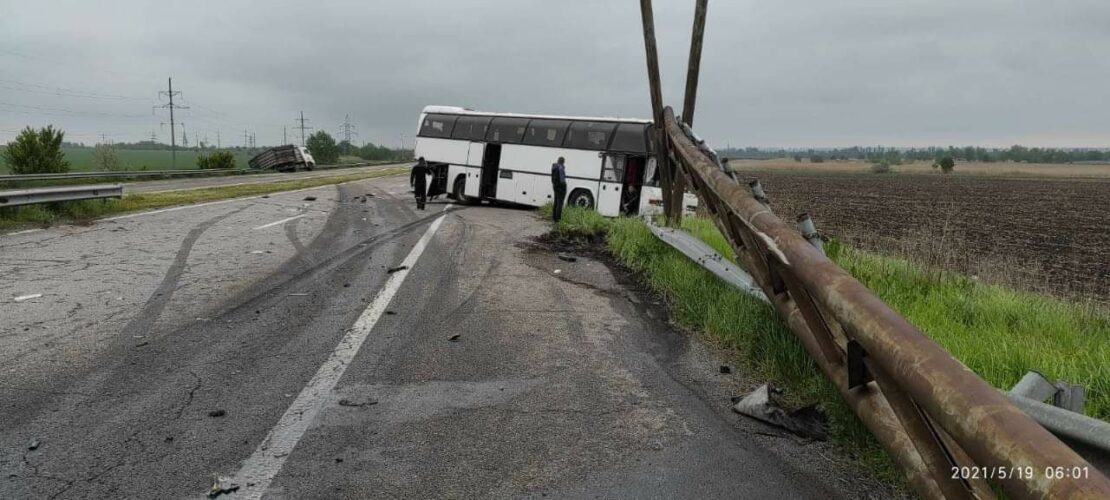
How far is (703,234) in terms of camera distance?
1141 cm

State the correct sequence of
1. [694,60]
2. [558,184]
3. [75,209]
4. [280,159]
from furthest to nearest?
[280,159], [558,184], [75,209], [694,60]

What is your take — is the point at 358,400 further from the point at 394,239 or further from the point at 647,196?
the point at 647,196

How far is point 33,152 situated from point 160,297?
26297mm

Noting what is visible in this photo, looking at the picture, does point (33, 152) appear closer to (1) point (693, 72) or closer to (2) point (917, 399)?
(1) point (693, 72)

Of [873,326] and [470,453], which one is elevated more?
[873,326]

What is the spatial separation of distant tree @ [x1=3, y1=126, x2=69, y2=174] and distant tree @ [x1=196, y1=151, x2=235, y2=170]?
17.3 meters

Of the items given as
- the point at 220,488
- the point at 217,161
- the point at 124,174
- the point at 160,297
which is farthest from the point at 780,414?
the point at 217,161

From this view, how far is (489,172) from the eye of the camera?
916 inches

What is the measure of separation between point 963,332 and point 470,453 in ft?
12.9

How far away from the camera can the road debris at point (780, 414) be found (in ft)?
12.2

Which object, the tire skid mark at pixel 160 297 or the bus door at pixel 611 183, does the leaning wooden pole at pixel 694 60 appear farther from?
the bus door at pixel 611 183

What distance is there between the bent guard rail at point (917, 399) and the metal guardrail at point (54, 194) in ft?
44.1

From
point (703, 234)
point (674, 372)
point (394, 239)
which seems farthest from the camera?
point (394, 239)

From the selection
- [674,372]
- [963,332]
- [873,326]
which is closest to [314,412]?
[674,372]
